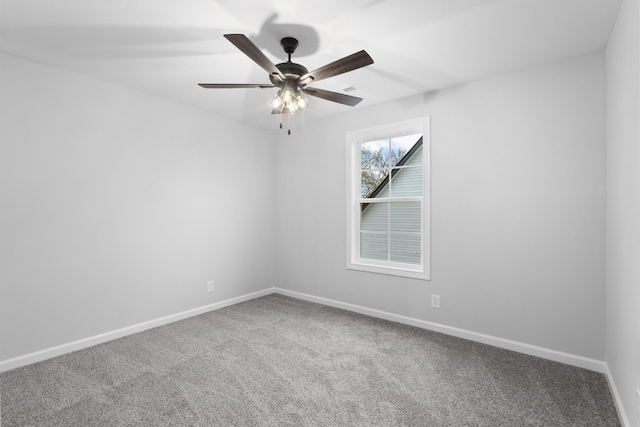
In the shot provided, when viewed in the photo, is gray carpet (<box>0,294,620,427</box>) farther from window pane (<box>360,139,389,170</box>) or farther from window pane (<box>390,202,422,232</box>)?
window pane (<box>360,139,389,170</box>)

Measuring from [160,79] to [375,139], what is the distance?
7.63 feet

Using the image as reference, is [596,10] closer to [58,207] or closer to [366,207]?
[366,207]

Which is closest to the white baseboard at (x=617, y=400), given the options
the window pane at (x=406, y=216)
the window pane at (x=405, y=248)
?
the window pane at (x=405, y=248)

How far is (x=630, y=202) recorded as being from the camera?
177 centimetres

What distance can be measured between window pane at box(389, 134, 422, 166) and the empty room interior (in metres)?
0.01

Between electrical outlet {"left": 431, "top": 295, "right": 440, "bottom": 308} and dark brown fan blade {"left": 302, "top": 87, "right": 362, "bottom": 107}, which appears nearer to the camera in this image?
dark brown fan blade {"left": 302, "top": 87, "right": 362, "bottom": 107}

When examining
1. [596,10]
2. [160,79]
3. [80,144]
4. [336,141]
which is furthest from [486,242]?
[80,144]

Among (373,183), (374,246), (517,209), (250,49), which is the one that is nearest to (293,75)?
(250,49)

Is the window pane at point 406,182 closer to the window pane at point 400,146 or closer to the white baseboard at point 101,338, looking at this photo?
the window pane at point 400,146

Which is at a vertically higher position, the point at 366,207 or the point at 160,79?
the point at 160,79

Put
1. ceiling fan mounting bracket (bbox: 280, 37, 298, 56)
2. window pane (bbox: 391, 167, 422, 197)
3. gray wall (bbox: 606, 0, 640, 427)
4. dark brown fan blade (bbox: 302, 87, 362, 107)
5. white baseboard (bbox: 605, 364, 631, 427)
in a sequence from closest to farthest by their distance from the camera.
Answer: gray wall (bbox: 606, 0, 640, 427), white baseboard (bbox: 605, 364, 631, 427), ceiling fan mounting bracket (bbox: 280, 37, 298, 56), dark brown fan blade (bbox: 302, 87, 362, 107), window pane (bbox: 391, 167, 422, 197)

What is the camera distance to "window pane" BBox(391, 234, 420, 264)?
356 centimetres

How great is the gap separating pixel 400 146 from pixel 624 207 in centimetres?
212

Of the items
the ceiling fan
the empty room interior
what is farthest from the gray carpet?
the ceiling fan
